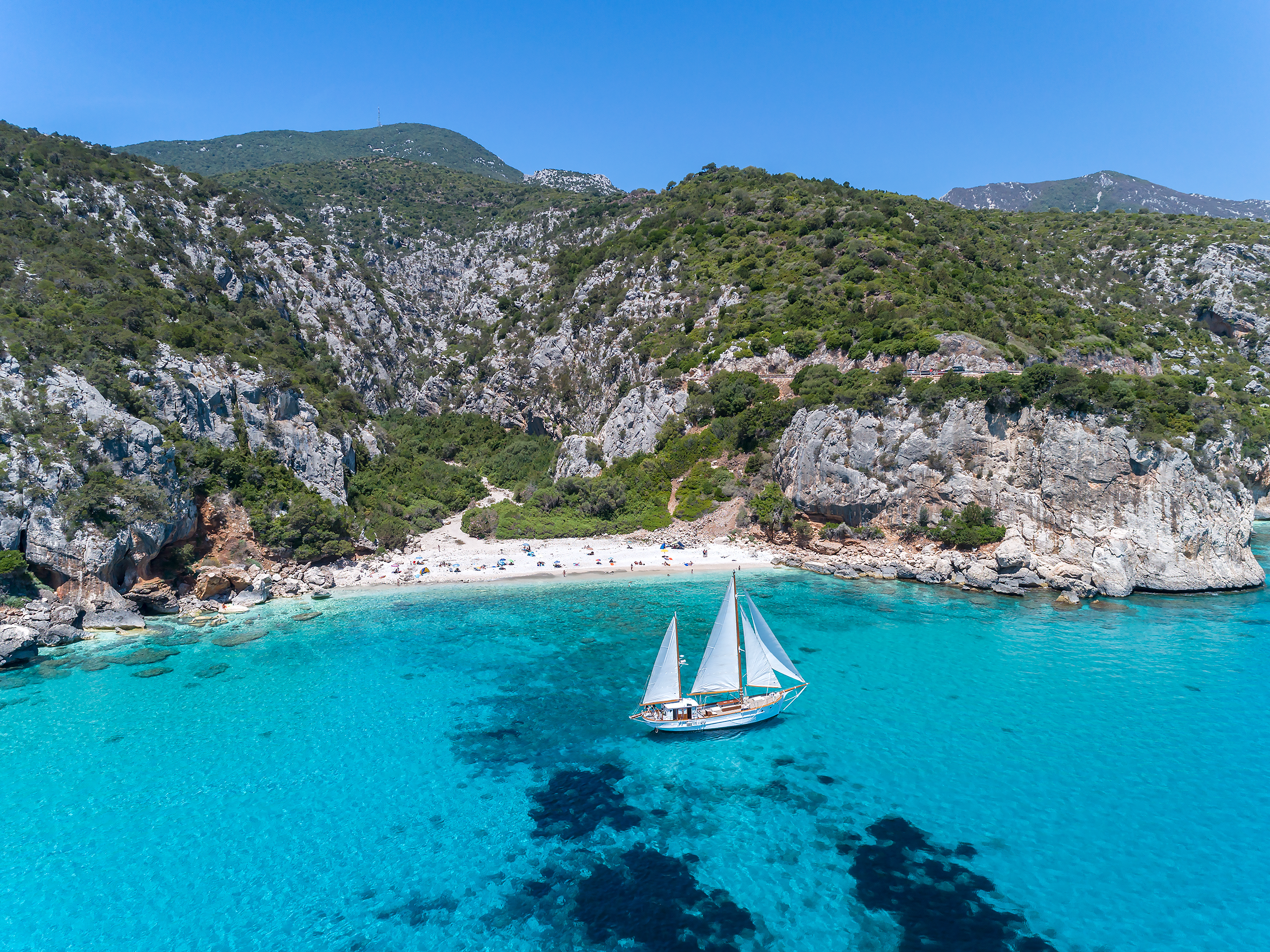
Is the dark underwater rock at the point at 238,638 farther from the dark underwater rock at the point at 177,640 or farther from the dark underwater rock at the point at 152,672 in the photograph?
the dark underwater rock at the point at 152,672

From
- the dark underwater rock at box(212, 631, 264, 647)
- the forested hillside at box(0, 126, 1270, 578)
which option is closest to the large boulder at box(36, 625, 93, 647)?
the forested hillside at box(0, 126, 1270, 578)

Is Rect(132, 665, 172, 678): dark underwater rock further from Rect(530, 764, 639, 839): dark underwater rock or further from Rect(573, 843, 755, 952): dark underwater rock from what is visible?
Rect(573, 843, 755, 952): dark underwater rock

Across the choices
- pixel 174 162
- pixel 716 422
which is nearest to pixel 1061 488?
pixel 716 422

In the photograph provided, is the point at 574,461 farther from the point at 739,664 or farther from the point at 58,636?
the point at 739,664

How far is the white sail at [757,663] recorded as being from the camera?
2153 cm

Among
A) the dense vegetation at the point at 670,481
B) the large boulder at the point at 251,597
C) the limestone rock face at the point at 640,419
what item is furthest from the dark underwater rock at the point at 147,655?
the limestone rock face at the point at 640,419

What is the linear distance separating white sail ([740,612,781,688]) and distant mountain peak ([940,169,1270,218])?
17097cm

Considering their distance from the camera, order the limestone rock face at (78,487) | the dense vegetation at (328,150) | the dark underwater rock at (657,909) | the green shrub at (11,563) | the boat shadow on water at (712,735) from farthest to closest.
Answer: the dense vegetation at (328,150) < the limestone rock face at (78,487) < the green shrub at (11,563) < the boat shadow on water at (712,735) < the dark underwater rock at (657,909)

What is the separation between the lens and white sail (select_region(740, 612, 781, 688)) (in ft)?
70.6

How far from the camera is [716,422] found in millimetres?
57344

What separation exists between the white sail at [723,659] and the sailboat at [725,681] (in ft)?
0.06

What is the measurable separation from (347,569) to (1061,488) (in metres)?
52.0

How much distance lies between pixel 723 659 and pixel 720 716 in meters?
2.21

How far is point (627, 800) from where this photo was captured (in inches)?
701
